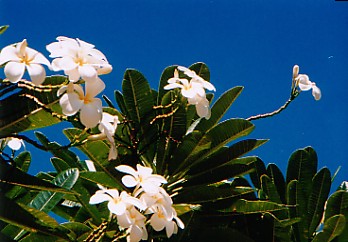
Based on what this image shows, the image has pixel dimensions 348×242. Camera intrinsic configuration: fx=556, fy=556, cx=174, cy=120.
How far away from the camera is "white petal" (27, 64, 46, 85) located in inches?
46.2

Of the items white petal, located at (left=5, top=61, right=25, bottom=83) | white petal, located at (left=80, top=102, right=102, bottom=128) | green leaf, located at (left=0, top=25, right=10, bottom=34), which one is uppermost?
green leaf, located at (left=0, top=25, right=10, bottom=34)

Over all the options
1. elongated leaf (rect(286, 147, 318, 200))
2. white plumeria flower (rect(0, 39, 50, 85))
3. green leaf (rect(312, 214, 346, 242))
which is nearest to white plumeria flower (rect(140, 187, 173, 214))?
white plumeria flower (rect(0, 39, 50, 85))

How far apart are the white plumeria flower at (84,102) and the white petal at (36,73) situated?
0.06 metres

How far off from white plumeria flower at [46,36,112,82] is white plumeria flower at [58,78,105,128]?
20 mm

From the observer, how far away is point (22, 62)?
1189 mm

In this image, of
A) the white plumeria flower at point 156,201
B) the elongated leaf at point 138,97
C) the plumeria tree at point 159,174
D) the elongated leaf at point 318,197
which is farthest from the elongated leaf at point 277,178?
the white plumeria flower at point 156,201

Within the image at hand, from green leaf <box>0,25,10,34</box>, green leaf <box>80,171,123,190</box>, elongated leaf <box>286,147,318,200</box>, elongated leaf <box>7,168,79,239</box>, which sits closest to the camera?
green leaf <box>0,25,10,34</box>

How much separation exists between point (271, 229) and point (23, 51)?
4.73 ft

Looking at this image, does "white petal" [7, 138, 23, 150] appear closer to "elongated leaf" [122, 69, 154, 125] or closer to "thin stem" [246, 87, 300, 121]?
"elongated leaf" [122, 69, 154, 125]

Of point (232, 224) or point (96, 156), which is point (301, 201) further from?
point (96, 156)

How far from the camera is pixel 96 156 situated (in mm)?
2102

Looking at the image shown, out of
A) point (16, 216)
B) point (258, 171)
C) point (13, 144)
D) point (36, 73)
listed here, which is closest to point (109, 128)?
point (36, 73)

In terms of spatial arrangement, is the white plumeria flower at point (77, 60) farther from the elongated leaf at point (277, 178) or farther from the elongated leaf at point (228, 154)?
the elongated leaf at point (277, 178)

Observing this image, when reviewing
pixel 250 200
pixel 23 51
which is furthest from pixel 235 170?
pixel 23 51
